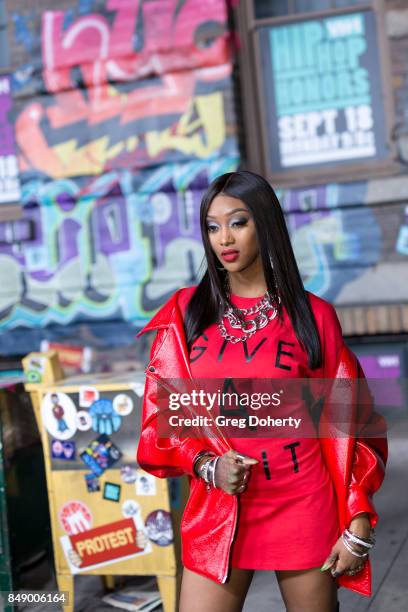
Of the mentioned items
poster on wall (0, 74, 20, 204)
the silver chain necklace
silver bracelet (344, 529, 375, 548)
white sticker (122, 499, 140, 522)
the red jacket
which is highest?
poster on wall (0, 74, 20, 204)

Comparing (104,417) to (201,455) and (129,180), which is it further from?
(129,180)

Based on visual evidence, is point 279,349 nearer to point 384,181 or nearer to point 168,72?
point 384,181

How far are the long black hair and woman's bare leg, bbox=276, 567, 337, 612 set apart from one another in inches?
24.4

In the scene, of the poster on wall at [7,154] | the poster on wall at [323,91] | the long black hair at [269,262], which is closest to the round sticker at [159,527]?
the long black hair at [269,262]

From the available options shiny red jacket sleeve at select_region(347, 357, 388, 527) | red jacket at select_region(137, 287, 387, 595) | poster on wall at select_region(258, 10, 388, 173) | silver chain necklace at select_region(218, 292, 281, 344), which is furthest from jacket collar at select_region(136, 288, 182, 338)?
poster on wall at select_region(258, 10, 388, 173)

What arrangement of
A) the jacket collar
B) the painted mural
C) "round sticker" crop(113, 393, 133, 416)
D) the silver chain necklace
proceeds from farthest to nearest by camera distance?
the painted mural, "round sticker" crop(113, 393, 133, 416), the jacket collar, the silver chain necklace

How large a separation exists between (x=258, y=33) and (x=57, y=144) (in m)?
2.04

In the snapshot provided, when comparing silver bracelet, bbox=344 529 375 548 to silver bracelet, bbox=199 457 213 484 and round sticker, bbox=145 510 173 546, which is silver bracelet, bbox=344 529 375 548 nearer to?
silver bracelet, bbox=199 457 213 484

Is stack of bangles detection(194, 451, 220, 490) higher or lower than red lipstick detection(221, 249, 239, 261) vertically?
lower

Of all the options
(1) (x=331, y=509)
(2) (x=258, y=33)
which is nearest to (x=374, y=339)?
(2) (x=258, y=33)

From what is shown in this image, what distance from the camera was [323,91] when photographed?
287 inches

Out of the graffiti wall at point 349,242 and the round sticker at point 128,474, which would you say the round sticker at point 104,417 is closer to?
the round sticker at point 128,474

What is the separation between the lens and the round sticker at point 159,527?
392 cm

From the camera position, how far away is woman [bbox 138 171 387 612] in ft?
8.15
